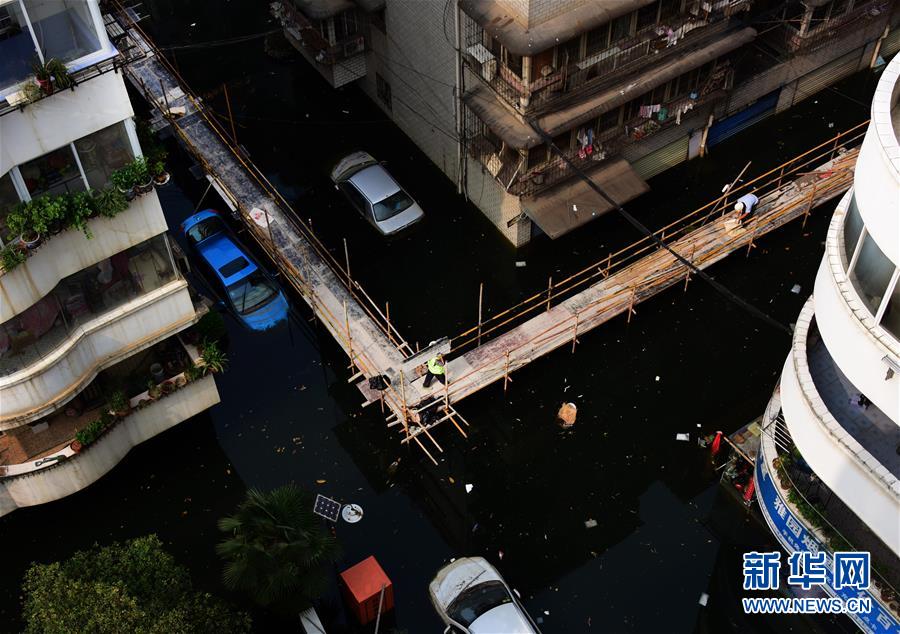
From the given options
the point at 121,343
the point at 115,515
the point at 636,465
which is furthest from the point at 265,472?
the point at 636,465

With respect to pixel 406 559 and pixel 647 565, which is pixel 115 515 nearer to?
pixel 406 559

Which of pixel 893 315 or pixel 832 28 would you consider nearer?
pixel 893 315

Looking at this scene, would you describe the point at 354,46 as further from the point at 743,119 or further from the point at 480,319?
the point at 743,119

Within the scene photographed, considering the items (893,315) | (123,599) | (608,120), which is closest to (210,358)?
(123,599)

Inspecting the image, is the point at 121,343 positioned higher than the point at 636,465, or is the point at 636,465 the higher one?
the point at 121,343

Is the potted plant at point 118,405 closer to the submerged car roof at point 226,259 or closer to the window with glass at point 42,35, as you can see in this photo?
the submerged car roof at point 226,259
